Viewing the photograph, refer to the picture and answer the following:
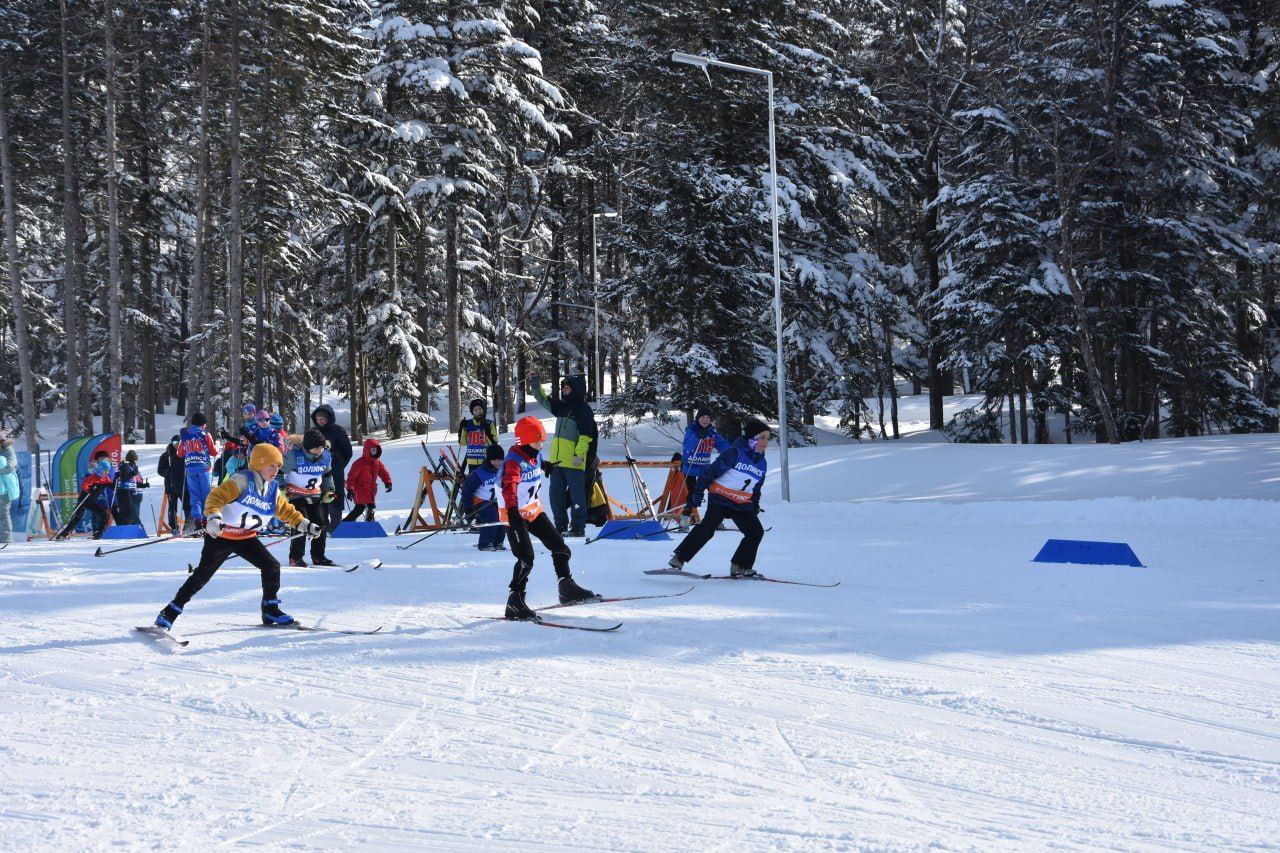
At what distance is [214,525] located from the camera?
7.54 metres

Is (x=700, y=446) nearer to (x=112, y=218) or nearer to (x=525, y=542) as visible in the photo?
(x=525, y=542)

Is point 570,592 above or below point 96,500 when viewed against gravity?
below

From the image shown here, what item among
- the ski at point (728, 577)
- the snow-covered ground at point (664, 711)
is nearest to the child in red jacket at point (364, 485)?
the snow-covered ground at point (664, 711)

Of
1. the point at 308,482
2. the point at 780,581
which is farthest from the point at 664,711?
the point at 308,482

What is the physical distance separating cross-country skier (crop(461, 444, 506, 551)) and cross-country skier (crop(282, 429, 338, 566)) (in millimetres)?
1717

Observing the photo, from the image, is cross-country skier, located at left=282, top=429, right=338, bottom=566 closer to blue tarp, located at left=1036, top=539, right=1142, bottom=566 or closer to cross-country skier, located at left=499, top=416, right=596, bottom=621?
cross-country skier, located at left=499, top=416, right=596, bottom=621

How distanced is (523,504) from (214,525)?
89.9 inches

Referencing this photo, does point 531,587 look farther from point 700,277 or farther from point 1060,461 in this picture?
point 700,277

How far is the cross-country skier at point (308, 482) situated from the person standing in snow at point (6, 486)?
6426 millimetres

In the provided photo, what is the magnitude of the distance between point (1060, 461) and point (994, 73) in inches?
423

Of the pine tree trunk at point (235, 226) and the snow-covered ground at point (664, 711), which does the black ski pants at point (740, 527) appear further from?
the pine tree trunk at point (235, 226)

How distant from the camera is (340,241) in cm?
3684

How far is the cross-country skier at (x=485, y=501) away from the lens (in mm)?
11789

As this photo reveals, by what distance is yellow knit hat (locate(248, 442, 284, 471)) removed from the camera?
7.86m
